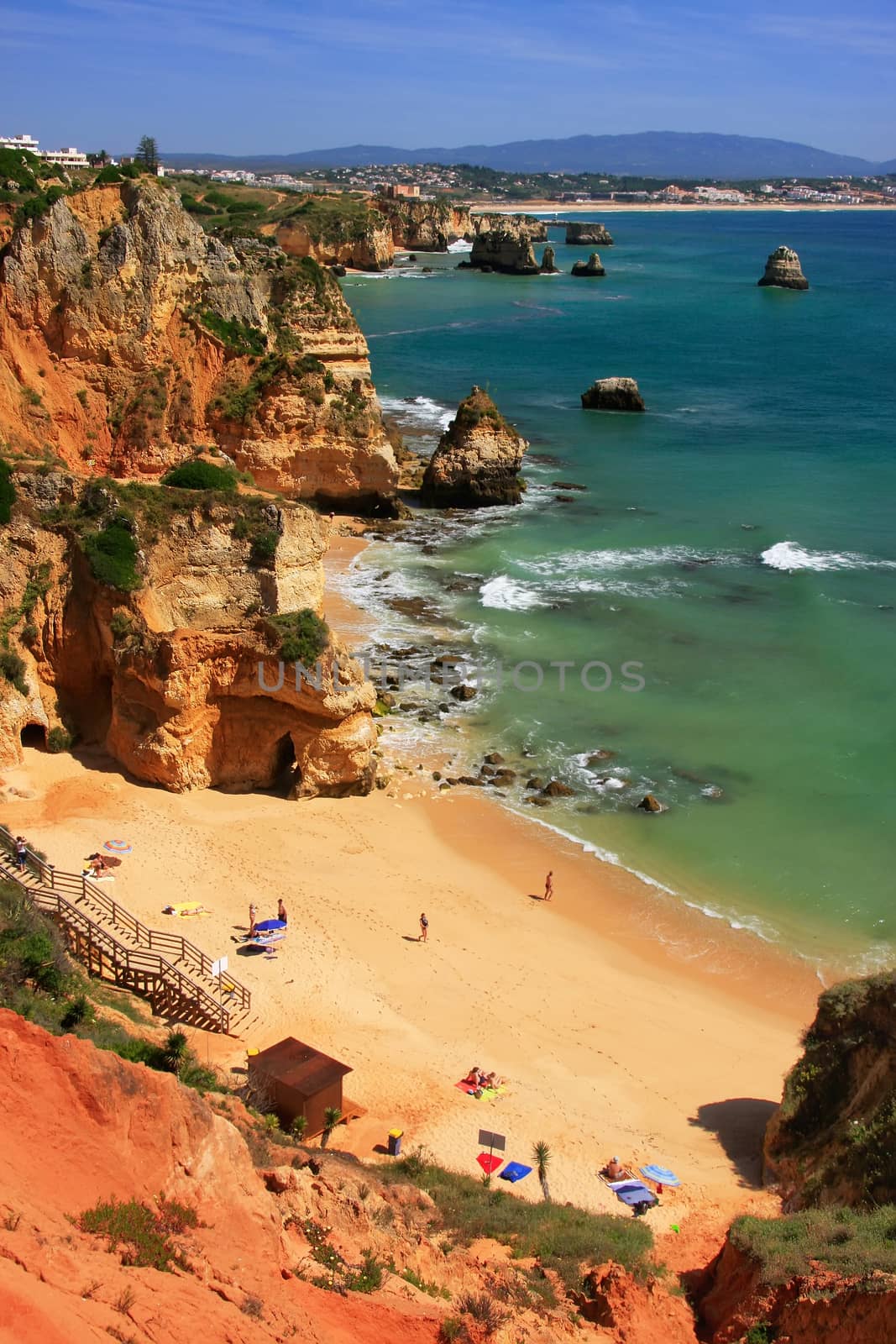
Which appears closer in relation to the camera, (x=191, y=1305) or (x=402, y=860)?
(x=191, y=1305)

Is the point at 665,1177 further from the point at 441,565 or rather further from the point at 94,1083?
the point at 441,565

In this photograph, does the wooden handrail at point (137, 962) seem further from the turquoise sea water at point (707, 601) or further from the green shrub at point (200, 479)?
the green shrub at point (200, 479)

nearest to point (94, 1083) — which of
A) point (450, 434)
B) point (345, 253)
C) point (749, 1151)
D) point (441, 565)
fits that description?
point (749, 1151)

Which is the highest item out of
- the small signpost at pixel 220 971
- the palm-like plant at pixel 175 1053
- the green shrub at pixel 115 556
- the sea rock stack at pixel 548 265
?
the sea rock stack at pixel 548 265

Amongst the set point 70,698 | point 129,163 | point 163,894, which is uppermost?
point 129,163

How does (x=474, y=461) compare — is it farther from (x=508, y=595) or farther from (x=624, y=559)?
(x=508, y=595)

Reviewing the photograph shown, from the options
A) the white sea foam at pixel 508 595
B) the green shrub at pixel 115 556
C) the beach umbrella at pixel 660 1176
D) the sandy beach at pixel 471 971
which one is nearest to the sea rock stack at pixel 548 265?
the white sea foam at pixel 508 595

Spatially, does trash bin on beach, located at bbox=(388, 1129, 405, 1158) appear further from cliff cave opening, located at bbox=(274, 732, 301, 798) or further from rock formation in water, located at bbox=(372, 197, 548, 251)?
rock formation in water, located at bbox=(372, 197, 548, 251)
